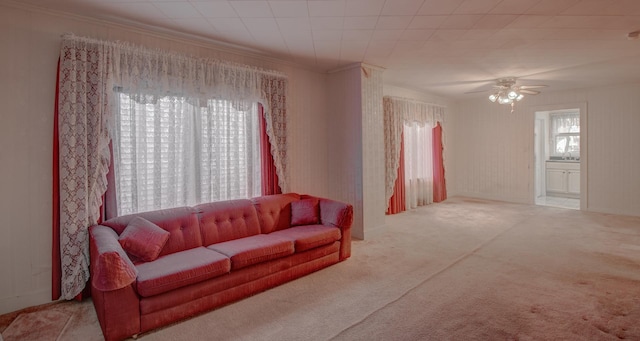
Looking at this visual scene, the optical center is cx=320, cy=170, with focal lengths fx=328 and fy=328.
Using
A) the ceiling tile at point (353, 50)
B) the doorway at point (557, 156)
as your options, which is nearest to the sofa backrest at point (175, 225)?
the ceiling tile at point (353, 50)

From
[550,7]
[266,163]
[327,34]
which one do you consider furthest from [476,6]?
[266,163]

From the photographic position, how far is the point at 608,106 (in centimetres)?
628

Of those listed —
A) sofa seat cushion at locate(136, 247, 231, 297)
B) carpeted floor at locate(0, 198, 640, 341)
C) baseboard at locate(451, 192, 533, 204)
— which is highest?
baseboard at locate(451, 192, 533, 204)

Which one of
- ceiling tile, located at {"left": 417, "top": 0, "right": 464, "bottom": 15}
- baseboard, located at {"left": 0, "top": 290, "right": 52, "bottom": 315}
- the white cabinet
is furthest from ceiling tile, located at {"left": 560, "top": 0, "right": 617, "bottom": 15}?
the white cabinet

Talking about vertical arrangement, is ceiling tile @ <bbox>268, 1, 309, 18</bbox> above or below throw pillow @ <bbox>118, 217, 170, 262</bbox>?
above

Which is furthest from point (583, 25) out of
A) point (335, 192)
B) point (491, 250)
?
point (335, 192)

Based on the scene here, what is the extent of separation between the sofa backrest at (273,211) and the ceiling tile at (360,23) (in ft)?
6.83

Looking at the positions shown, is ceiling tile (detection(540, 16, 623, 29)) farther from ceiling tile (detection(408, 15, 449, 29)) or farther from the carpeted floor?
the carpeted floor

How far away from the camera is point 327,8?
9.23 ft

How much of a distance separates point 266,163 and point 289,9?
1967 millimetres

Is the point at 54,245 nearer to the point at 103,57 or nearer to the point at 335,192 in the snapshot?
the point at 103,57

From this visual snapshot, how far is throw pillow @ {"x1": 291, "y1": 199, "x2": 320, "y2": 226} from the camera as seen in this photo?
3926 mm

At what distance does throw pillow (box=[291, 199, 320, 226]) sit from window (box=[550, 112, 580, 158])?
791 centimetres

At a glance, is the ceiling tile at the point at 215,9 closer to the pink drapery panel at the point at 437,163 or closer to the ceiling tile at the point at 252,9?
the ceiling tile at the point at 252,9
